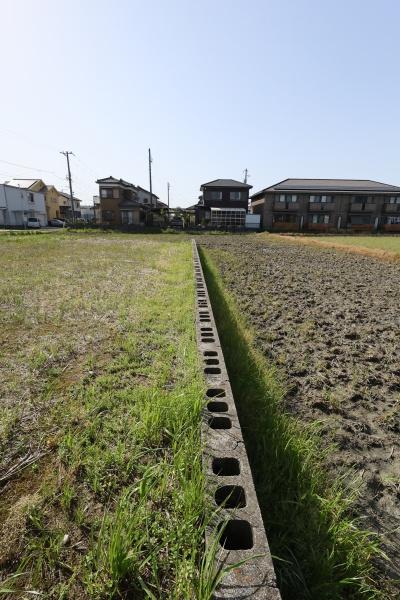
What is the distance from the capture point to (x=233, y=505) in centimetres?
136

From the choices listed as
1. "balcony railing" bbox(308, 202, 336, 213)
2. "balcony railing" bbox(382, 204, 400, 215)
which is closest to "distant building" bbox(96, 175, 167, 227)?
"balcony railing" bbox(308, 202, 336, 213)

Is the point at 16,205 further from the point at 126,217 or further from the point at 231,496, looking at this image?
the point at 231,496

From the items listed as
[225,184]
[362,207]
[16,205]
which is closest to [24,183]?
[16,205]

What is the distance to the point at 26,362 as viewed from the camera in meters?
2.85

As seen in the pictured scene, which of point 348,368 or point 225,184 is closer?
point 348,368

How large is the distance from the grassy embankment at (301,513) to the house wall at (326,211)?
3843 cm

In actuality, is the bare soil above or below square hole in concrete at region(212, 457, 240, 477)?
below

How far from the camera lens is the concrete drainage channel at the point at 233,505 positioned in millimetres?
990

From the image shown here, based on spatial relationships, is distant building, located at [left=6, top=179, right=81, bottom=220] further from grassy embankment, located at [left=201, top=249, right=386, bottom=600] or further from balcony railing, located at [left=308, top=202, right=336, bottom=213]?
grassy embankment, located at [left=201, top=249, right=386, bottom=600]

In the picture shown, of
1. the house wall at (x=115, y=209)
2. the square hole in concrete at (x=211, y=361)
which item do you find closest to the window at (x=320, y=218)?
the house wall at (x=115, y=209)

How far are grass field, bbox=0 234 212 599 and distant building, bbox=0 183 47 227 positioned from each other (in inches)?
1748

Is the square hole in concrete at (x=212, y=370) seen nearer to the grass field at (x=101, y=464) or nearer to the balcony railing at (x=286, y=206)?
the grass field at (x=101, y=464)

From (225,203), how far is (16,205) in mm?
28083

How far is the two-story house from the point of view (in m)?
38.3
